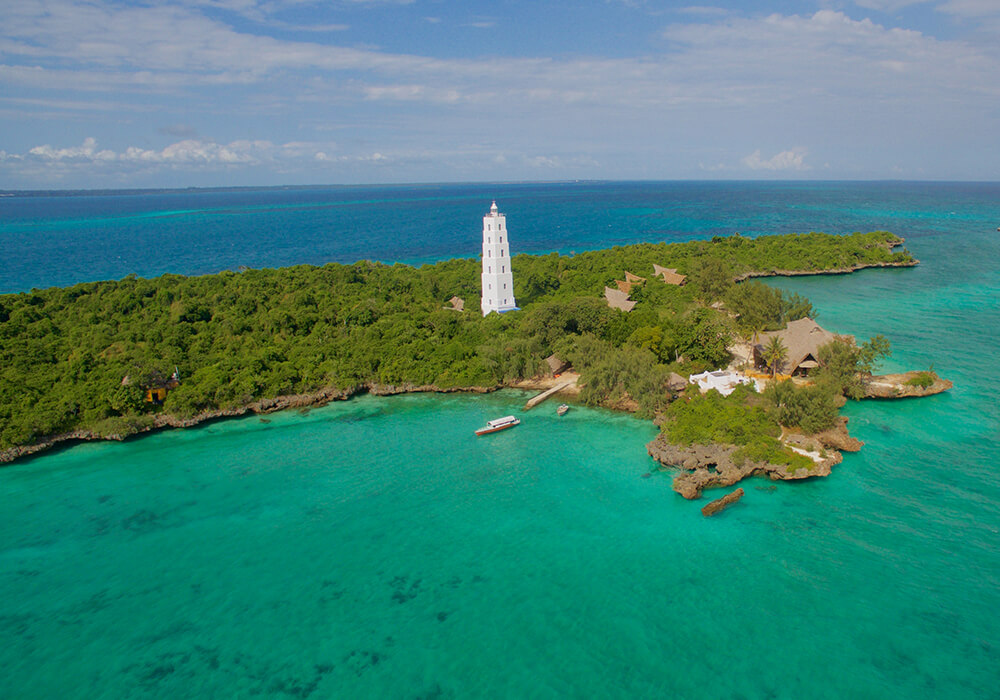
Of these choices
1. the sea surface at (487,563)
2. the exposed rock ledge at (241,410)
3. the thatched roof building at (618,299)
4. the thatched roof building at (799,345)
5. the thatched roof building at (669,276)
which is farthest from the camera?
the thatched roof building at (669,276)

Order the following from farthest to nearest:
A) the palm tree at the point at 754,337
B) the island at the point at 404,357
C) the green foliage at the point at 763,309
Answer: the green foliage at the point at 763,309, the palm tree at the point at 754,337, the island at the point at 404,357

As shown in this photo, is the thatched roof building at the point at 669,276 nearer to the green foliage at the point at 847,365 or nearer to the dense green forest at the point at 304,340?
the dense green forest at the point at 304,340

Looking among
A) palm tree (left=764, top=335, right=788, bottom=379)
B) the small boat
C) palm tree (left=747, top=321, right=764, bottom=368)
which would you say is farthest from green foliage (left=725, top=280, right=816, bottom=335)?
the small boat

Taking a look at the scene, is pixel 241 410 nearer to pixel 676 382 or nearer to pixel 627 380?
pixel 627 380

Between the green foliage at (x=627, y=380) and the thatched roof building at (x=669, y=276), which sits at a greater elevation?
the thatched roof building at (x=669, y=276)

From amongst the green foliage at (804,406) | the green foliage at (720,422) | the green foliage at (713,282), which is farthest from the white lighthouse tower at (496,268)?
the green foliage at (804,406)

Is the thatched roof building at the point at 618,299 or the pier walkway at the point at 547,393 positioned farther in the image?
the thatched roof building at the point at 618,299

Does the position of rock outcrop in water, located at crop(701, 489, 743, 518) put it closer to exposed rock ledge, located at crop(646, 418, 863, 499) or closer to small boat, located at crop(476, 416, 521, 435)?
exposed rock ledge, located at crop(646, 418, 863, 499)
